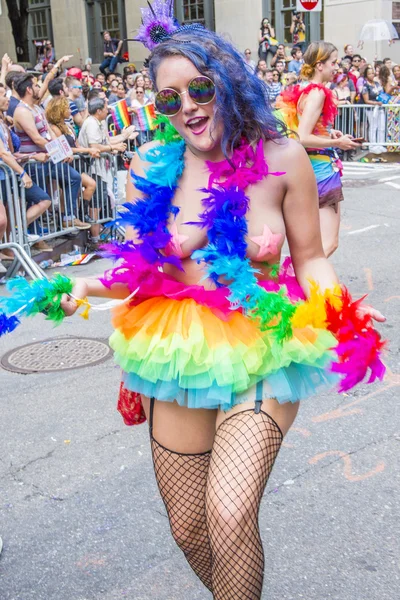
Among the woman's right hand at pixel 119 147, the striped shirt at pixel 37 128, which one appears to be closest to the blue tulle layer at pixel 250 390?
the striped shirt at pixel 37 128

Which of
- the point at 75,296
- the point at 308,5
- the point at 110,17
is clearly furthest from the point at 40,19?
the point at 75,296

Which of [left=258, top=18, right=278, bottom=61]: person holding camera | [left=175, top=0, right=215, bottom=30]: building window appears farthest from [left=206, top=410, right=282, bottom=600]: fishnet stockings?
[left=175, top=0, right=215, bottom=30]: building window

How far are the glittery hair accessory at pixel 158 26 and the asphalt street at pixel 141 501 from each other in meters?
1.96

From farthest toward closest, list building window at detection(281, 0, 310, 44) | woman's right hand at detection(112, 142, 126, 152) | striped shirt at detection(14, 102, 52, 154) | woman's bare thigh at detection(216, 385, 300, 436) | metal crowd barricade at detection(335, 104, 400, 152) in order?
building window at detection(281, 0, 310, 44), metal crowd barricade at detection(335, 104, 400, 152), woman's right hand at detection(112, 142, 126, 152), striped shirt at detection(14, 102, 52, 154), woman's bare thigh at detection(216, 385, 300, 436)

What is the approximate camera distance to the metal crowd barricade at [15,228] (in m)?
7.63

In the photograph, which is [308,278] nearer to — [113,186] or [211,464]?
[211,464]

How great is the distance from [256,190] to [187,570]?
60.5 inches

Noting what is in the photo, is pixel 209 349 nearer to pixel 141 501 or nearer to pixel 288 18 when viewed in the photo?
pixel 141 501

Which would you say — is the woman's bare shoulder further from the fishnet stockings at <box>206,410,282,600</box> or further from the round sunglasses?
the fishnet stockings at <box>206,410,282,600</box>

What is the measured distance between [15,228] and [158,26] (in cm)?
568

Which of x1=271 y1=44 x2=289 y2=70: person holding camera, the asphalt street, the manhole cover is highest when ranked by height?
x1=271 y1=44 x2=289 y2=70: person holding camera

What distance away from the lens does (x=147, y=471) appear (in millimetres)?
3814

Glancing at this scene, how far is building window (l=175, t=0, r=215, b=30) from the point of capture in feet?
89.0

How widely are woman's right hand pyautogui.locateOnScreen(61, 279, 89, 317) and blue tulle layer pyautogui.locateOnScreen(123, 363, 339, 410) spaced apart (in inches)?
12.5
